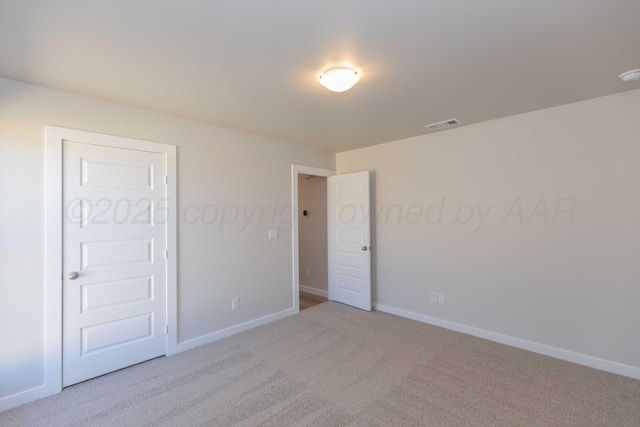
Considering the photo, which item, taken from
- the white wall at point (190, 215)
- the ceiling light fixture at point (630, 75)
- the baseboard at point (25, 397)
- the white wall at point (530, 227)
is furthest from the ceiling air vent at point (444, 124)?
the baseboard at point (25, 397)

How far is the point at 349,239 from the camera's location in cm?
439

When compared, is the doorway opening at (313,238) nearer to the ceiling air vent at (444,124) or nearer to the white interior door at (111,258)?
the ceiling air vent at (444,124)

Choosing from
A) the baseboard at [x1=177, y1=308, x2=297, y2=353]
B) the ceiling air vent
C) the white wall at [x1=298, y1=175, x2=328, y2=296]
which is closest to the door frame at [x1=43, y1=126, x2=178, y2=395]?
the baseboard at [x1=177, y1=308, x2=297, y2=353]

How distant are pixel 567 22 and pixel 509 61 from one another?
0.39m

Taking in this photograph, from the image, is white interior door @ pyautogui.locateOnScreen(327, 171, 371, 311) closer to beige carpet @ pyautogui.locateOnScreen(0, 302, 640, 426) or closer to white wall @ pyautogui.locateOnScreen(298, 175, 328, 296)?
white wall @ pyautogui.locateOnScreen(298, 175, 328, 296)

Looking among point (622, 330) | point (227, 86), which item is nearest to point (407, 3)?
point (227, 86)

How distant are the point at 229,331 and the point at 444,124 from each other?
3.49 meters

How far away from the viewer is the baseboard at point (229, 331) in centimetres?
304

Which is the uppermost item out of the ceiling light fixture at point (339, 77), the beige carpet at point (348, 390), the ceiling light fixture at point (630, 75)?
the ceiling light fixture at point (630, 75)

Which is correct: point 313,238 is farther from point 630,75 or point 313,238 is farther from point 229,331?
point 630,75

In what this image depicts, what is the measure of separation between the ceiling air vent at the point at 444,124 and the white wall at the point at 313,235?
2.08 m

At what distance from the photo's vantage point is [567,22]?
1561 millimetres

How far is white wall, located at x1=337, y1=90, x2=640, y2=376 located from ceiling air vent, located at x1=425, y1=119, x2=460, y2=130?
188 mm

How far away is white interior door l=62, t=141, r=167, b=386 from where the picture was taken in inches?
95.0
